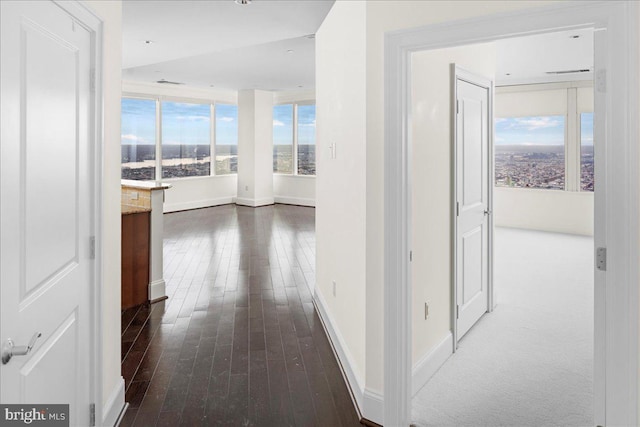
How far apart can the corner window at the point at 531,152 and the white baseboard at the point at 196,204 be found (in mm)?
6386

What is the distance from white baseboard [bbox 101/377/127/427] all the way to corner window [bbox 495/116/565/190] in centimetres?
824

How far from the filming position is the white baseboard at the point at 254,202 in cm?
1170

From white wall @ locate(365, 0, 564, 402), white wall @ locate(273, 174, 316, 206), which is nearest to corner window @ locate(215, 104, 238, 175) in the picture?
white wall @ locate(273, 174, 316, 206)

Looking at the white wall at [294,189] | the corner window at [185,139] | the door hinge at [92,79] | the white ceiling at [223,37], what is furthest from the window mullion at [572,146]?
the door hinge at [92,79]

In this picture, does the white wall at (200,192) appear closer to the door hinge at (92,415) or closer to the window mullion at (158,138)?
the window mullion at (158,138)

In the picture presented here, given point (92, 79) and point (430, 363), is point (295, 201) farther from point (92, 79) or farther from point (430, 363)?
point (92, 79)

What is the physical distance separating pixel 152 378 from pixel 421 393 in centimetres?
163

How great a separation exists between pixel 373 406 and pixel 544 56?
557cm

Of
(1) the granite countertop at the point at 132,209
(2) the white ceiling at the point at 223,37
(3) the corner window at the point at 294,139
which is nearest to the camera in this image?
(1) the granite countertop at the point at 132,209

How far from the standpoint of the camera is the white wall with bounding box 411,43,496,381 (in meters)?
2.92

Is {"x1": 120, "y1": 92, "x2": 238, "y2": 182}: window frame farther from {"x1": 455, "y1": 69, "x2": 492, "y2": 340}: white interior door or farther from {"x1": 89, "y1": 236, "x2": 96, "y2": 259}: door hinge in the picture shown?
{"x1": 89, "y1": 236, "x2": 96, "y2": 259}: door hinge

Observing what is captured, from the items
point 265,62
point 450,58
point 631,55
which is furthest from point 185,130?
point 631,55

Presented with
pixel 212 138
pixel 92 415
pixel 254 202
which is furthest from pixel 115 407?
pixel 212 138

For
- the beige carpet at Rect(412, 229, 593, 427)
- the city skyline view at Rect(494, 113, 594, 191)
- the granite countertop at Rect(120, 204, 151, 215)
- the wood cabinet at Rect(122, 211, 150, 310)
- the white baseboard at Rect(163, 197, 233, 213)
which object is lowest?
the beige carpet at Rect(412, 229, 593, 427)
